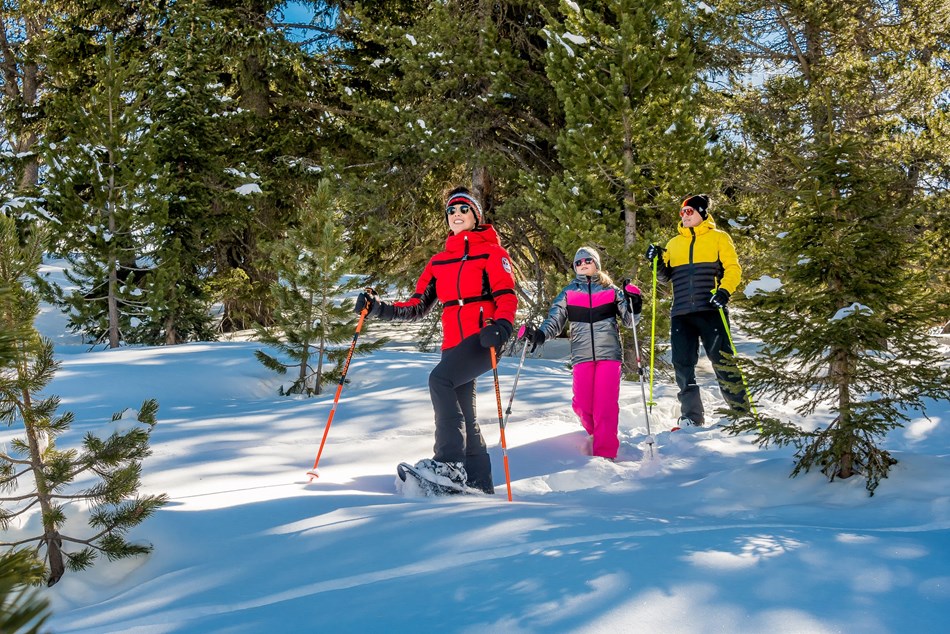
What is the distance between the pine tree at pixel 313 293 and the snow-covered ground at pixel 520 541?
7.07 ft

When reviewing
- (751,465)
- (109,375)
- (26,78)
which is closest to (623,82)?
(751,465)

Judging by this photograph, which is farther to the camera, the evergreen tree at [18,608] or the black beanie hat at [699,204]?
the black beanie hat at [699,204]

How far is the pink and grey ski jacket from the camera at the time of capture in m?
5.98

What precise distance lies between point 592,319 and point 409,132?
23.5 feet

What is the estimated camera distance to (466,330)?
4820mm

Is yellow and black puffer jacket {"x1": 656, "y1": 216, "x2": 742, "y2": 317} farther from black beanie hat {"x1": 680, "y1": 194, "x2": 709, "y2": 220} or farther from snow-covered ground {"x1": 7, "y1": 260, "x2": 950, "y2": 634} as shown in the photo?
snow-covered ground {"x1": 7, "y1": 260, "x2": 950, "y2": 634}

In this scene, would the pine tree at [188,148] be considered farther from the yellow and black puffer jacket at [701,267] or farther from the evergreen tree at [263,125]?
the yellow and black puffer jacket at [701,267]

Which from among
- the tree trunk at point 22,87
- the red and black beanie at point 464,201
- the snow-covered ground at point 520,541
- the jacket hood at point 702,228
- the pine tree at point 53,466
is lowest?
the snow-covered ground at point 520,541

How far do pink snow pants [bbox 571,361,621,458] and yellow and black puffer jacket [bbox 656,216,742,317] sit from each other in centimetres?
125

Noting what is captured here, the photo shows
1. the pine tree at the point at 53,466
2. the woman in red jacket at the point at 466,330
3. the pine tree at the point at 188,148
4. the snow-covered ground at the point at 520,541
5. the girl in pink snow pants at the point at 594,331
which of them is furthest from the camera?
the pine tree at the point at 188,148

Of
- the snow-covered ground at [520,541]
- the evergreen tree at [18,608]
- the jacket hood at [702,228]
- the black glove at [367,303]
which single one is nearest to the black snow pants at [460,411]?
the snow-covered ground at [520,541]

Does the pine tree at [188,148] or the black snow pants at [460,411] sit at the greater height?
the pine tree at [188,148]

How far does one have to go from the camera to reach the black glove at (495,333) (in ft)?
14.8

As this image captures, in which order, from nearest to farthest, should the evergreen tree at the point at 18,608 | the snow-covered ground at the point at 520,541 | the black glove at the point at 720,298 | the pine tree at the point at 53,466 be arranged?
the evergreen tree at the point at 18,608, the snow-covered ground at the point at 520,541, the pine tree at the point at 53,466, the black glove at the point at 720,298
